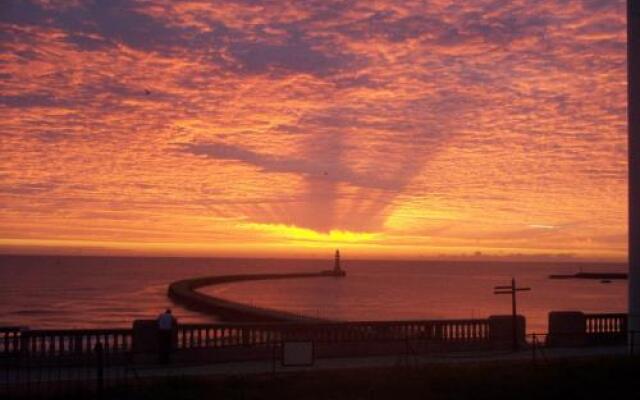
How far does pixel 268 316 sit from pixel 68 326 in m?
16.1

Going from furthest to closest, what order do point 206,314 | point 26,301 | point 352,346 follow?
point 26,301, point 206,314, point 352,346

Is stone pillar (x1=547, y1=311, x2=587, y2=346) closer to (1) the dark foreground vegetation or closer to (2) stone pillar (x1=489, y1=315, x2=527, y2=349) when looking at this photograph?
(2) stone pillar (x1=489, y1=315, x2=527, y2=349)

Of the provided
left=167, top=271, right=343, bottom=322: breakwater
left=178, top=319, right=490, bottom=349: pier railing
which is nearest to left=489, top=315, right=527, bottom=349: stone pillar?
left=178, top=319, right=490, bottom=349: pier railing

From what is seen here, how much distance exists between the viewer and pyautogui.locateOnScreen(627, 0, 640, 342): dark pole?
77.4ft

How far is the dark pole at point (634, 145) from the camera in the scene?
23.6m

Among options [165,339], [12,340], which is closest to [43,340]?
[12,340]

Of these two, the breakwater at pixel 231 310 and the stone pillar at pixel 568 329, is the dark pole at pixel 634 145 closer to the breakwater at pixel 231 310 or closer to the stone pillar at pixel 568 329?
the stone pillar at pixel 568 329

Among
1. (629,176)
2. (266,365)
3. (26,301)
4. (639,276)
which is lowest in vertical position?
(26,301)

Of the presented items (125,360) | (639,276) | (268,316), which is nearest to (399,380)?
(125,360)

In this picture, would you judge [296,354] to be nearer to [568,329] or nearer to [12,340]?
[12,340]

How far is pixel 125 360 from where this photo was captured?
763 inches

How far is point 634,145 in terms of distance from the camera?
936 inches

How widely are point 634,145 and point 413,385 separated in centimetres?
1168

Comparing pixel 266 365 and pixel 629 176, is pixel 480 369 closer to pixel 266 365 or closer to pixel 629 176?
pixel 266 365
